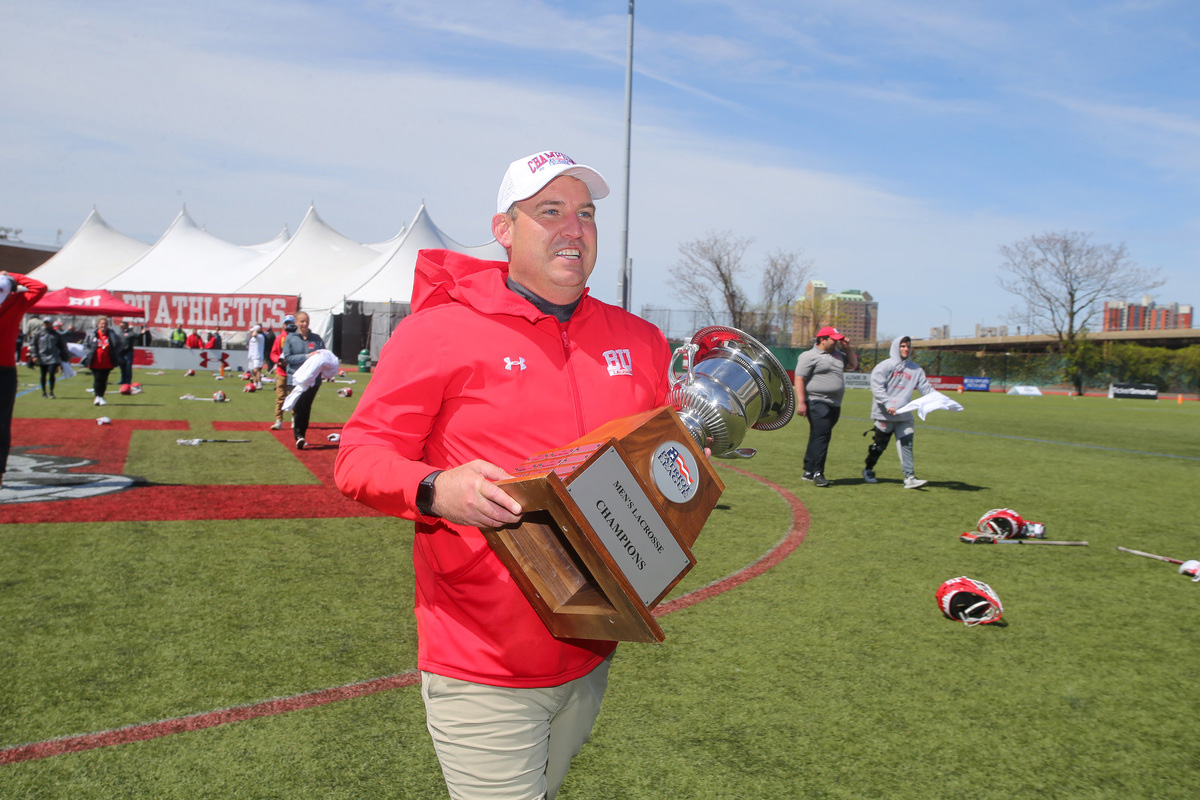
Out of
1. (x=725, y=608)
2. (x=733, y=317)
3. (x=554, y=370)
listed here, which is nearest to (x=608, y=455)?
(x=554, y=370)

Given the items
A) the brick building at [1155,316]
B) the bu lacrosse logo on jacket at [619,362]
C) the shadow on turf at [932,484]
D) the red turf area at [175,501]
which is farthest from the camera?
the brick building at [1155,316]

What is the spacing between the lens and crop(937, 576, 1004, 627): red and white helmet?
539 cm

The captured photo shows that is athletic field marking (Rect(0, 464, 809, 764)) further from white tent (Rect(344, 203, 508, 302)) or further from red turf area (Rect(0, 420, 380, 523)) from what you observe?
white tent (Rect(344, 203, 508, 302))

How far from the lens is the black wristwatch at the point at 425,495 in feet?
5.92

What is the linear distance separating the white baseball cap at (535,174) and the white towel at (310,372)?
9.85 m

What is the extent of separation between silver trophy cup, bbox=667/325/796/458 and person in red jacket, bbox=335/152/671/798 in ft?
0.88

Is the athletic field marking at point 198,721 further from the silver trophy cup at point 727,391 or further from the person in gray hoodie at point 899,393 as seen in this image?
the person in gray hoodie at point 899,393

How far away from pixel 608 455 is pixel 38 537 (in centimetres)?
712

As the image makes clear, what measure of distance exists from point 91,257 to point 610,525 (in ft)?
200

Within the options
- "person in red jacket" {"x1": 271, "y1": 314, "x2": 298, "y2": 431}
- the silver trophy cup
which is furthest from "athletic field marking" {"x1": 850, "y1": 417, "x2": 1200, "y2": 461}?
the silver trophy cup

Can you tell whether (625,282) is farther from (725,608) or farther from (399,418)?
(399,418)

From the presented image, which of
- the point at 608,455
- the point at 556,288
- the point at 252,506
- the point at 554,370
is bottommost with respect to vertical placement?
the point at 252,506

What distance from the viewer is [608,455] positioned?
170 cm

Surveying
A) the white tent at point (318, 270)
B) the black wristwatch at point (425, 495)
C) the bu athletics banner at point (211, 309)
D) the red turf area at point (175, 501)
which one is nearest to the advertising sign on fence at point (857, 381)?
the white tent at point (318, 270)
